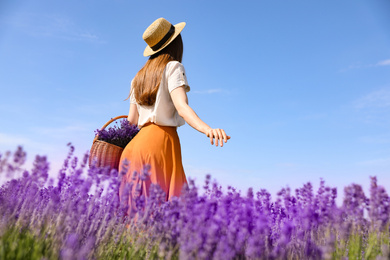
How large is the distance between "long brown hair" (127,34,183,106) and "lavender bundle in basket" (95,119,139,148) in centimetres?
41

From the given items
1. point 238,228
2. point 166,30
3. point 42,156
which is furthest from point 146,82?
→ point 238,228

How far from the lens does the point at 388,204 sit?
2.59m

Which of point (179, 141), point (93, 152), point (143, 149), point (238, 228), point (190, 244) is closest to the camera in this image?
point (190, 244)

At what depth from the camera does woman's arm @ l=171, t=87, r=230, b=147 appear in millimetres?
2654

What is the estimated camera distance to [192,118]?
9.93ft

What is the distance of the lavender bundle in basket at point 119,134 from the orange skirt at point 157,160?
535mm

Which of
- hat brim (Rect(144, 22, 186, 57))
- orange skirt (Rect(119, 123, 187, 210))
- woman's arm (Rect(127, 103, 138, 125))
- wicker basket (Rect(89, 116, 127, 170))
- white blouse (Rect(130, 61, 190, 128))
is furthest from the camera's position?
woman's arm (Rect(127, 103, 138, 125))

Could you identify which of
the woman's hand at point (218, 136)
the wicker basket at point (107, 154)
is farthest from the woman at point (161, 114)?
the wicker basket at point (107, 154)

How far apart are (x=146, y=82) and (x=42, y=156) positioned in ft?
4.20

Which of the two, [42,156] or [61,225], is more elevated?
[42,156]

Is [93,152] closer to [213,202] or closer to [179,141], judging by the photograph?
[179,141]

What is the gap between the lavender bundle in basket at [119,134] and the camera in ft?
13.0

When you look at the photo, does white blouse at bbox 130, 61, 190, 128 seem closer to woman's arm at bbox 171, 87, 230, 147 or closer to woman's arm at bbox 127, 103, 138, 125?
woman's arm at bbox 171, 87, 230, 147

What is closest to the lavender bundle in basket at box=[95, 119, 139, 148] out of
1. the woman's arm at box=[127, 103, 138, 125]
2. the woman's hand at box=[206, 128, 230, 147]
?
the woman's arm at box=[127, 103, 138, 125]
